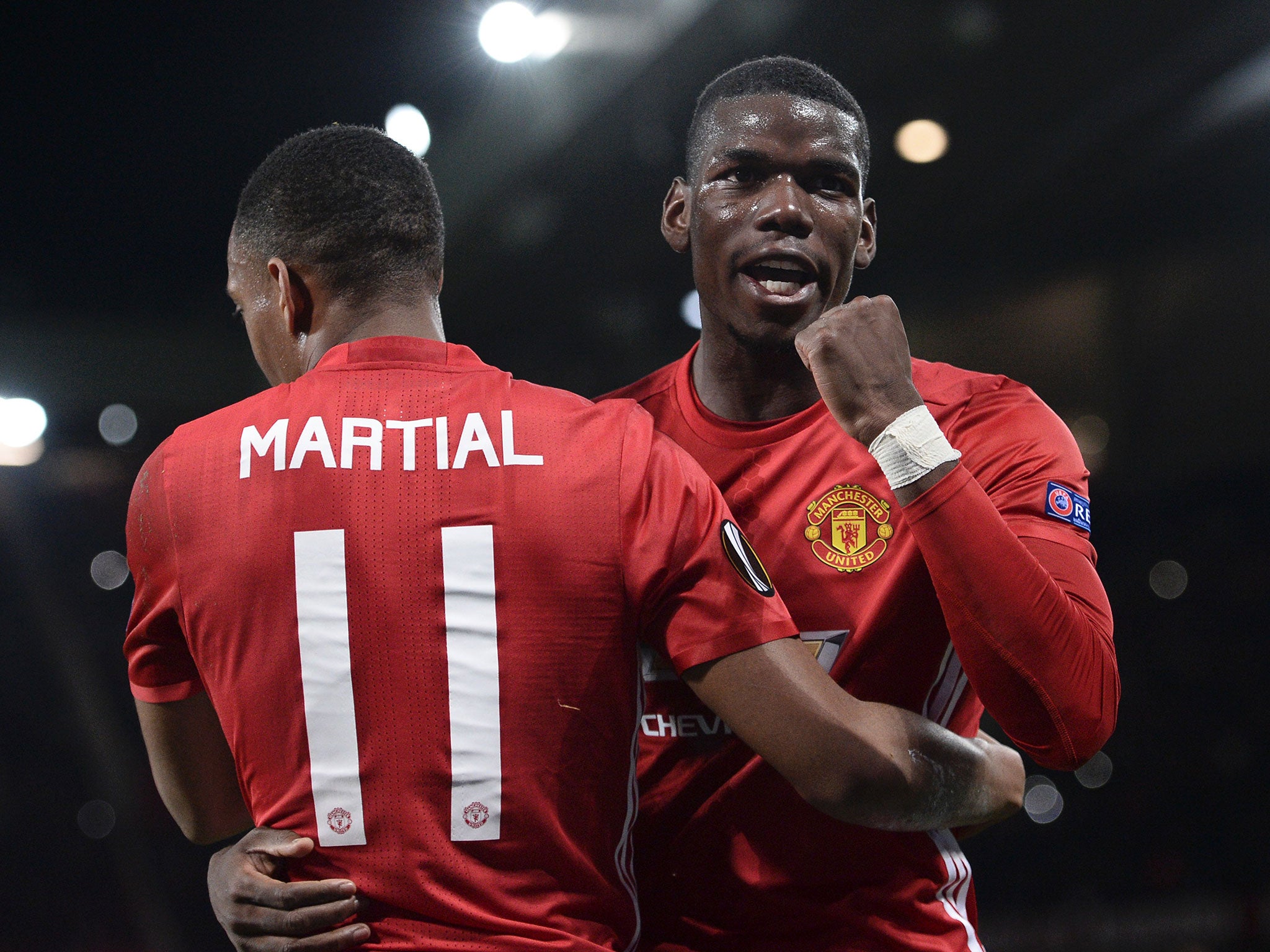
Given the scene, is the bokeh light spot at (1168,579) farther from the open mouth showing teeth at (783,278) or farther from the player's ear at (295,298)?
the player's ear at (295,298)

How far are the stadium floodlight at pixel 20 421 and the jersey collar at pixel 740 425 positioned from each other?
7461 mm

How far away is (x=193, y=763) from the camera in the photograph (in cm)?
141

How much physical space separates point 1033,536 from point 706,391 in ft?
2.25

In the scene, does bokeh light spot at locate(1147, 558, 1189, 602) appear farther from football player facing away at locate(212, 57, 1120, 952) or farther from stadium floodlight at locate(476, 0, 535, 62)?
football player facing away at locate(212, 57, 1120, 952)

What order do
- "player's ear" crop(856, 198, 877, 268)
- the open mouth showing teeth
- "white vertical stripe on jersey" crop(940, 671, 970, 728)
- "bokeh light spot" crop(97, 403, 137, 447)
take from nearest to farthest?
"white vertical stripe on jersey" crop(940, 671, 970, 728), the open mouth showing teeth, "player's ear" crop(856, 198, 877, 268), "bokeh light spot" crop(97, 403, 137, 447)

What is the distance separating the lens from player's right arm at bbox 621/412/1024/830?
1.20 m

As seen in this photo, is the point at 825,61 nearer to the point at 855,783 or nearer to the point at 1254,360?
the point at 1254,360

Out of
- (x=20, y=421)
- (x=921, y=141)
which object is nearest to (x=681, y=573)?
(x=921, y=141)

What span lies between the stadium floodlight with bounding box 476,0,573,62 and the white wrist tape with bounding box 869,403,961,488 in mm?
5016

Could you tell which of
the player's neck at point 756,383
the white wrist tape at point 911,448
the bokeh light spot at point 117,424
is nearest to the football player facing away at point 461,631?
the white wrist tape at point 911,448

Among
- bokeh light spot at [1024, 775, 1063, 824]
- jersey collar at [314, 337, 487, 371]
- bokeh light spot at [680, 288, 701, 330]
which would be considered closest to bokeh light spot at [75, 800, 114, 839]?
bokeh light spot at [680, 288, 701, 330]

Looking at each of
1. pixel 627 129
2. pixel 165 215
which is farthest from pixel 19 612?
pixel 627 129

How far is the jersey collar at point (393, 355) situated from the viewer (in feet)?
4.28

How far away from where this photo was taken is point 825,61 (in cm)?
642
